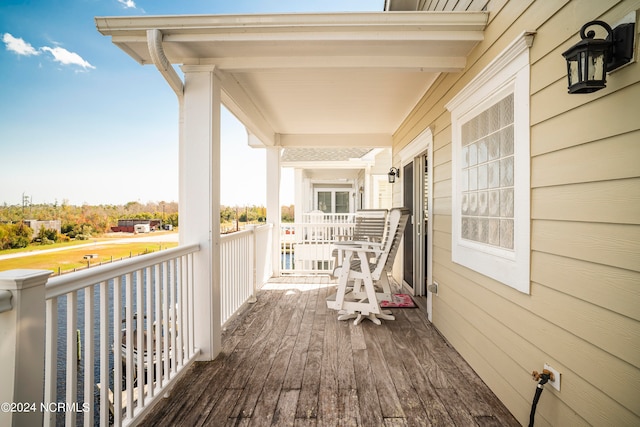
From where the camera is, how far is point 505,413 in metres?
1.92

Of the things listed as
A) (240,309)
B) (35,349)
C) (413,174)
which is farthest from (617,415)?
(413,174)

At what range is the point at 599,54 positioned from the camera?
1.20 m

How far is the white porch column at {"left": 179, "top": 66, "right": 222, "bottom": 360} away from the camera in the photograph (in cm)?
257

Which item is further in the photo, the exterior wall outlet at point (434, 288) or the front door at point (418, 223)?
the front door at point (418, 223)

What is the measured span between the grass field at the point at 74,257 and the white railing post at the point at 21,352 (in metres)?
0.24

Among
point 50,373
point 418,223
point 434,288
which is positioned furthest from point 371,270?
point 50,373

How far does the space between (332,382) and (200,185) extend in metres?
1.78

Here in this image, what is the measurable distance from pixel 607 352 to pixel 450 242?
1.78 meters

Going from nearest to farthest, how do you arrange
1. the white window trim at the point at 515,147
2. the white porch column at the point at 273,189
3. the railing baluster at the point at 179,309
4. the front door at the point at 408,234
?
1. the white window trim at the point at 515,147
2. the railing baluster at the point at 179,309
3. the front door at the point at 408,234
4. the white porch column at the point at 273,189

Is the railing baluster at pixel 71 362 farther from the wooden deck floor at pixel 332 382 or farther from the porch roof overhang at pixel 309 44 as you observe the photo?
the porch roof overhang at pixel 309 44

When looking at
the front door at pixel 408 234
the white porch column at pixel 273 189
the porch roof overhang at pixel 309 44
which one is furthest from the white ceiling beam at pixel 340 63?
the white porch column at pixel 273 189

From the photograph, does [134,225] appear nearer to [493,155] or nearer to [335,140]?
[493,155]

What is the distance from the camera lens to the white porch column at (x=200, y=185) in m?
2.57

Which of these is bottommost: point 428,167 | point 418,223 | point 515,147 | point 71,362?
point 71,362
